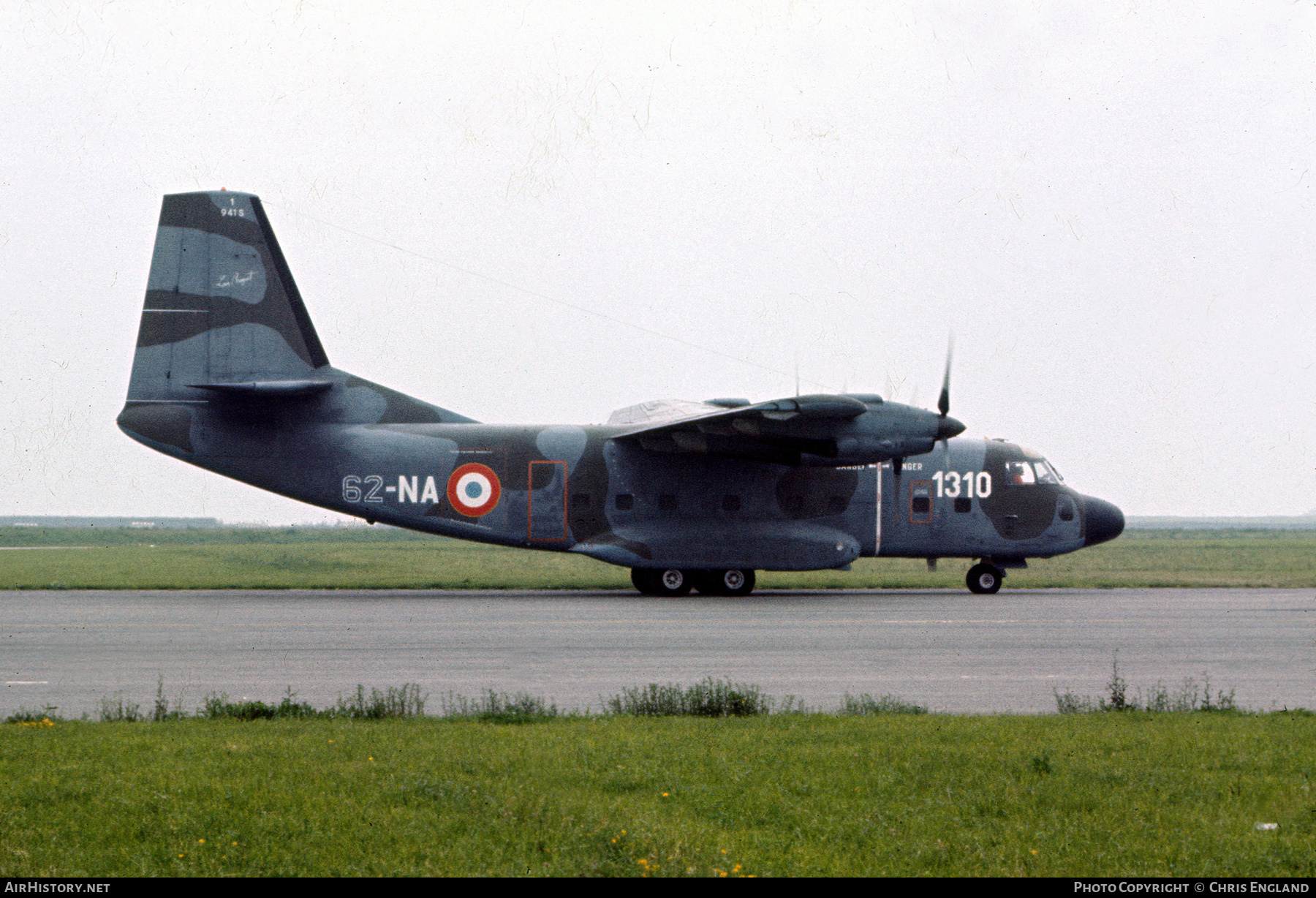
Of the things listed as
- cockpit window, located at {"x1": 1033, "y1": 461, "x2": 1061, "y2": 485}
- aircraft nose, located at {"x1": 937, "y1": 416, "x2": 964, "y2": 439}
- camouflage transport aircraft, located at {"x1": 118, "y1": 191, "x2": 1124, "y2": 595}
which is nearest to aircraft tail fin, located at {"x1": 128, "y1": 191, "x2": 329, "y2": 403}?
camouflage transport aircraft, located at {"x1": 118, "y1": 191, "x2": 1124, "y2": 595}

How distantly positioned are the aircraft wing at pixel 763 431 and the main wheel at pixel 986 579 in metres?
5.19

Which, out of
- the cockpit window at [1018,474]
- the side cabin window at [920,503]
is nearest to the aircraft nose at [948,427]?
the side cabin window at [920,503]

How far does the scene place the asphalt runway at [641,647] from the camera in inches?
484

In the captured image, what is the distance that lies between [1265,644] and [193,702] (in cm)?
1420

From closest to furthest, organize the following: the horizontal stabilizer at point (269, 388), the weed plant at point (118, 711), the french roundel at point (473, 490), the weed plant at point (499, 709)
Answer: the weed plant at point (118, 711)
the weed plant at point (499, 709)
the horizontal stabilizer at point (269, 388)
the french roundel at point (473, 490)

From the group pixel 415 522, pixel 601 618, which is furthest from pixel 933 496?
pixel 415 522

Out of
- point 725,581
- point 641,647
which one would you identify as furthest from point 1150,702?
point 725,581

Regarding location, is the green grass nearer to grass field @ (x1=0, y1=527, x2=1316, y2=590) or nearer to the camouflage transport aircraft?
the camouflage transport aircraft

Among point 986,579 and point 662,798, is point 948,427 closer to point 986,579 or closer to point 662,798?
point 986,579

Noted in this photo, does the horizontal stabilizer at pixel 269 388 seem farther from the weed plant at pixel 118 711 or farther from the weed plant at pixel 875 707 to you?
the weed plant at pixel 875 707

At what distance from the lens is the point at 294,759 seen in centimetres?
812

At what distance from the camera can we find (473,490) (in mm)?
25781
